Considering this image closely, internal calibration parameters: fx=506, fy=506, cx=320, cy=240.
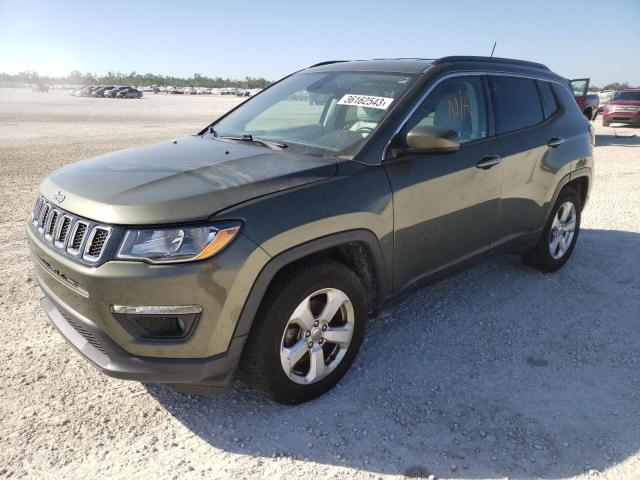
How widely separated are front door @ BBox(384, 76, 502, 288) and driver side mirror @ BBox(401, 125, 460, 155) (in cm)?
9

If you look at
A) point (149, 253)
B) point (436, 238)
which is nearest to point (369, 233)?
point (436, 238)

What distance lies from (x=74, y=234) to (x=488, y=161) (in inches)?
104

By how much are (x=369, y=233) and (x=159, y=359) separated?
1.25 metres

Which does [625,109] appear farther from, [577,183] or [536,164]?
[536,164]

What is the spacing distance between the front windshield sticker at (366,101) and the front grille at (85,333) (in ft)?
6.72

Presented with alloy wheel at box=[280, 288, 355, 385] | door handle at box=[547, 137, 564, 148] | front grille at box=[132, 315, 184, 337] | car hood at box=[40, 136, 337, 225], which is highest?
door handle at box=[547, 137, 564, 148]

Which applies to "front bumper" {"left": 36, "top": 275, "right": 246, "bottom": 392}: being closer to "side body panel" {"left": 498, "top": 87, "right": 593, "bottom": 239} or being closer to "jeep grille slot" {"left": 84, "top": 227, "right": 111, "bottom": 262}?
"jeep grille slot" {"left": 84, "top": 227, "right": 111, "bottom": 262}

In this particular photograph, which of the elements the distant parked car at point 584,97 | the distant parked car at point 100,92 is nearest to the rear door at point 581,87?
the distant parked car at point 584,97

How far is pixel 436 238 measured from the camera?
10.6 feet

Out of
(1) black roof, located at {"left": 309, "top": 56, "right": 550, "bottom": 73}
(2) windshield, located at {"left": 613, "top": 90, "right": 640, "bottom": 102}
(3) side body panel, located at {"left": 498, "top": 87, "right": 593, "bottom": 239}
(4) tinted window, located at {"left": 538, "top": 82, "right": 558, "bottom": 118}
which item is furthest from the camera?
(2) windshield, located at {"left": 613, "top": 90, "right": 640, "bottom": 102}

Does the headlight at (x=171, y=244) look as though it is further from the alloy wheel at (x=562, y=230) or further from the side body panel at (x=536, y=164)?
the alloy wheel at (x=562, y=230)

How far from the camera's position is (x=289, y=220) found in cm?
241

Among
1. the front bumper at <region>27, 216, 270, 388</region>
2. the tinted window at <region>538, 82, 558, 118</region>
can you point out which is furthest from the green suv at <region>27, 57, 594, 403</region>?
the tinted window at <region>538, 82, 558, 118</region>

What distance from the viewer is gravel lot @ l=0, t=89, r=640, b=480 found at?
239cm
